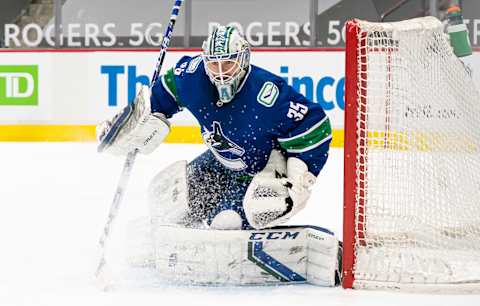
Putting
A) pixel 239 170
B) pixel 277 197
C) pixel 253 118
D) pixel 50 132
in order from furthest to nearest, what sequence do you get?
pixel 50 132, pixel 239 170, pixel 253 118, pixel 277 197

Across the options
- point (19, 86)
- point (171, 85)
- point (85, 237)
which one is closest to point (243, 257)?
point (171, 85)

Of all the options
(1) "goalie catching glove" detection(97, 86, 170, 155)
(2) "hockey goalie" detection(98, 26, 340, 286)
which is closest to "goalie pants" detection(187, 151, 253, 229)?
(2) "hockey goalie" detection(98, 26, 340, 286)

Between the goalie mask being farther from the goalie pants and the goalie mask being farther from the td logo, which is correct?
the td logo

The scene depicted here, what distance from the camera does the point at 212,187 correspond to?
2770 mm

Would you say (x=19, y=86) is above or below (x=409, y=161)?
above

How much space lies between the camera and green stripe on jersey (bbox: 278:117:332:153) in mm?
2436

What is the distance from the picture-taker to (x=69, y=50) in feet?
21.5

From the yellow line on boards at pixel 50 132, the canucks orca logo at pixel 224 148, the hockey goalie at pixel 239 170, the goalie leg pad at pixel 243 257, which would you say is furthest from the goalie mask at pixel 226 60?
the yellow line on boards at pixel 50 132

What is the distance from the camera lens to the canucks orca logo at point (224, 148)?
2580mm

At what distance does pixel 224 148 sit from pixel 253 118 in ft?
0.56

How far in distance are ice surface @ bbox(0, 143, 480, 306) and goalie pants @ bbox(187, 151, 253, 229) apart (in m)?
0.29

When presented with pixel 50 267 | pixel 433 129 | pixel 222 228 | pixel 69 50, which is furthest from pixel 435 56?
pixel 69 50

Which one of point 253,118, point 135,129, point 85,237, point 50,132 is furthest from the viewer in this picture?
point 50,132

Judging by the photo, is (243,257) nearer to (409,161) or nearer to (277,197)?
(277,197)
